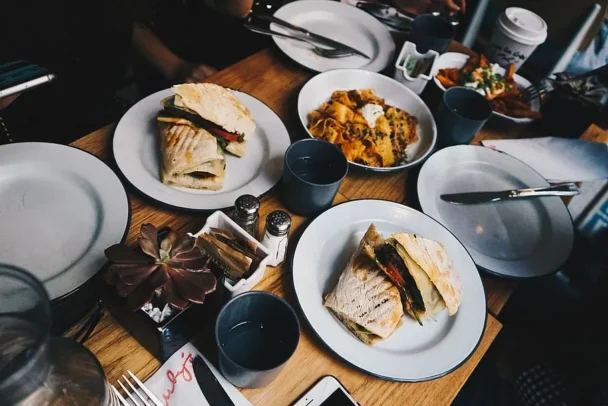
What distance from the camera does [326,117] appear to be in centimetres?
143

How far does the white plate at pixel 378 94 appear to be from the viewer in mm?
1457

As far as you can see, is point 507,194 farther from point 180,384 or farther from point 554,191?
point 180,384

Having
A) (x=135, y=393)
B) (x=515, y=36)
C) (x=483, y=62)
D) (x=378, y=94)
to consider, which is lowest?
(x=135, y=393)

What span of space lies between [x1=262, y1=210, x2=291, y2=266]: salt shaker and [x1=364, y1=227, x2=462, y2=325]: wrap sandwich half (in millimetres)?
199

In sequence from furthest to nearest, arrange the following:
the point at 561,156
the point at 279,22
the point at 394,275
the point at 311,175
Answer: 1. the point at 279,22
2. the point at 561,156
3. the point at 311,175
4. the point at 394,275

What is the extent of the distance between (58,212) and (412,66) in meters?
1.26

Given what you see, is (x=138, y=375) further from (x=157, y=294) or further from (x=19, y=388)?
(x=19, y=388)

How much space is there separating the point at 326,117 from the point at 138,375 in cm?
92

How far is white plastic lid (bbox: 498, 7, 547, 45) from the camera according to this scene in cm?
166

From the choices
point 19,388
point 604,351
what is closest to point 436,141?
point 604,351

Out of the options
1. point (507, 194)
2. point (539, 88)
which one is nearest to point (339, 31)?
point (539, 88)

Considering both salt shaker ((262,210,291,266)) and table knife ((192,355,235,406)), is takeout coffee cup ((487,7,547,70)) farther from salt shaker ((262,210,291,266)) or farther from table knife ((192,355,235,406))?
table knife ((192,355,235,406))

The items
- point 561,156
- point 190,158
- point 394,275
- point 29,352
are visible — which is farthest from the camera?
point 561,156

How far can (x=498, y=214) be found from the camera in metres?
1.36
